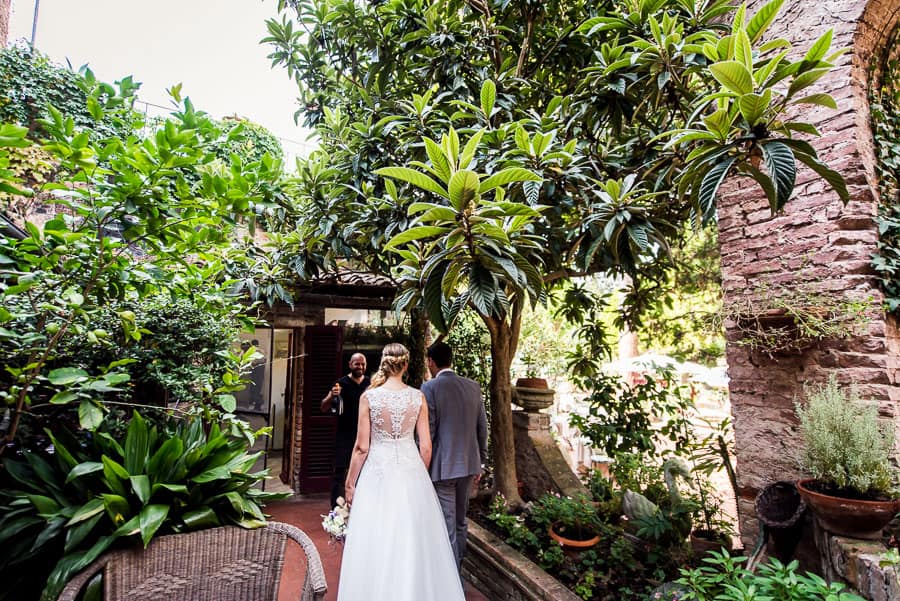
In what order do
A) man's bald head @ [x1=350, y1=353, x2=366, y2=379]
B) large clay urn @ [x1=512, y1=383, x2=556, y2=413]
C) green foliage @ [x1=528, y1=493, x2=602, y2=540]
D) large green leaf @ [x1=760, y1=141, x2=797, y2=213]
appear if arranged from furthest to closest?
large clay urn @ [x1=512, y1=383, x2=556, y2=413], man's bald head @ [x1=350, y1=353, x2=366, y2=379], green foliage @ [x1=528, y1=493, x2=602, y2=540], large green leaf @ [x1=760, y1=141, x2=797, y2=213]

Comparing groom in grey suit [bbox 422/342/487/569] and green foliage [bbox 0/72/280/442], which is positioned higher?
green foliage [bbox 0/72/280/442]

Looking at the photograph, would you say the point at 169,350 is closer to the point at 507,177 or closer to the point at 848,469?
the point at 507,177

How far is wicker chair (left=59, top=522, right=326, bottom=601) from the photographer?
65.5 inches

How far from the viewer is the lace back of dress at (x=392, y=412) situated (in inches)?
118

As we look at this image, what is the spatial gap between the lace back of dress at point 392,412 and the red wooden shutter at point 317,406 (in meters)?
2.87

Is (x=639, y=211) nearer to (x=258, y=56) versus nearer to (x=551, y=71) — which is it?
(x=551, y=71)

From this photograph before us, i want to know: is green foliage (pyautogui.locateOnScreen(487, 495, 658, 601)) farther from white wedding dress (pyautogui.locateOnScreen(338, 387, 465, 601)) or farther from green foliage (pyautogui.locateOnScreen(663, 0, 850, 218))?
green foliage (pyautogui.locateOnScreen(663, 0, 850, 218))

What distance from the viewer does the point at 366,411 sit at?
3.00 metres

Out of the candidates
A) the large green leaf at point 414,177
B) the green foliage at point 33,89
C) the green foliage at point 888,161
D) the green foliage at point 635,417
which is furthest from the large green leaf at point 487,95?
the green foliage at point 33,89

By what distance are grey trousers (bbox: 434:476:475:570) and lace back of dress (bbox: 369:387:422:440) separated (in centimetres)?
52

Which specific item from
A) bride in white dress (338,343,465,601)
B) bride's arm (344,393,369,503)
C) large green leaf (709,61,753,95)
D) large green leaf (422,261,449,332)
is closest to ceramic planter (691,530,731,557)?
bride in white dress (338,343,465,601)

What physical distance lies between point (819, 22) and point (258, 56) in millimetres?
4581

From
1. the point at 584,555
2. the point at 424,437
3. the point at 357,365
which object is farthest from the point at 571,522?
the point at 357,365

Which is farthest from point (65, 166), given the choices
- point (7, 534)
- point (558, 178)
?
point (558, 178)
